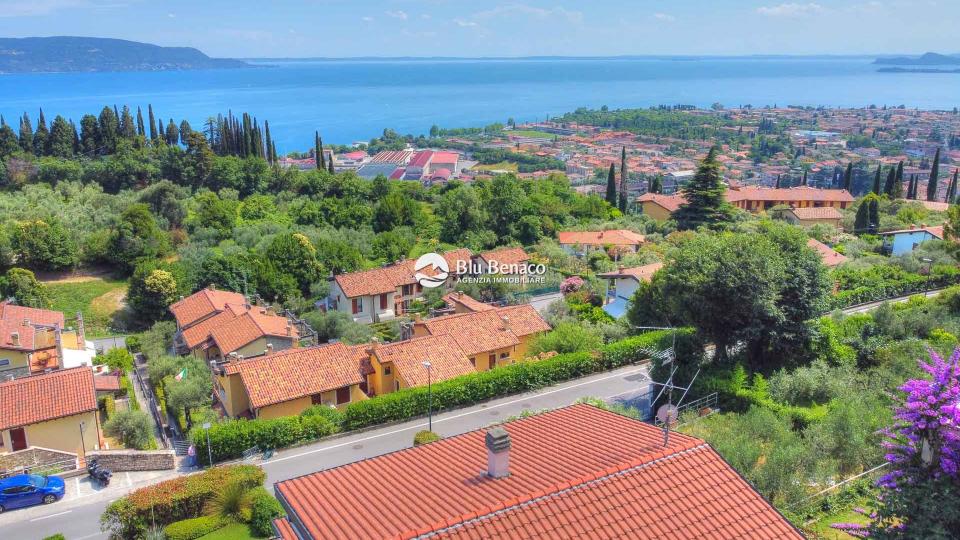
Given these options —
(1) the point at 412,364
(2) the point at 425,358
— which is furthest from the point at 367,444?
(2) the point at 425,358

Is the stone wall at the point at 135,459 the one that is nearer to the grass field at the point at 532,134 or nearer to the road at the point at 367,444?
the road at the point at 367,444

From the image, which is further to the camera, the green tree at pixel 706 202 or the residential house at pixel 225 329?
the green tree at pixel 706 202

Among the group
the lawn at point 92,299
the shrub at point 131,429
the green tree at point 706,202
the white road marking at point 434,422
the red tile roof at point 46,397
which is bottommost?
the lawn at point 92,299

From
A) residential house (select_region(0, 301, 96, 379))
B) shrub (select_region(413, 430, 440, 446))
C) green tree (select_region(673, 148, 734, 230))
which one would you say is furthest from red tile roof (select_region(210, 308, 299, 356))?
→ green tree (select_region(673, 148, 734, 230))

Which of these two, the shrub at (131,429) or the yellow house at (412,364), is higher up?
the yellow house at (412,364)

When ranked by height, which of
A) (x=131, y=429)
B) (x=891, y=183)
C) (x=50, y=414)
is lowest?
(x=131, y=429)

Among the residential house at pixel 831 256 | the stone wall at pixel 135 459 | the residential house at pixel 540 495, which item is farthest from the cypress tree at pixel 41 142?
the residential house at pixel 540 495

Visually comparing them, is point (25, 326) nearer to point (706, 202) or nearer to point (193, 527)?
point (193, 527)

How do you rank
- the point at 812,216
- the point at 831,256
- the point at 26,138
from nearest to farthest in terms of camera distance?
the point at 831,256 < the point at 812,216 < the point at 26,138
